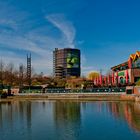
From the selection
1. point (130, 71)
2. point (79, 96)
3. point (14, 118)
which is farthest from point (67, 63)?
point (14, 118)

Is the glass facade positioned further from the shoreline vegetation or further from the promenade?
the shoreline vegetation

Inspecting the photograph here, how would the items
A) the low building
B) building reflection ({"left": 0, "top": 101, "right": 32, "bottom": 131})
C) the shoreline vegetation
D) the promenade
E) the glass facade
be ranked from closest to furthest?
building reflection ({"left": 0, "top": 101, "right": 32, "bottom": 131})
the shoreline vegetation
the promenade
the low building
the glass facade

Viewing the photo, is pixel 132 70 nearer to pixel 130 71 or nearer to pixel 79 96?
pixel 130 71

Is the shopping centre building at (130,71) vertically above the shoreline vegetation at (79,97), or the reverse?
the shopping centre building at (130,71)

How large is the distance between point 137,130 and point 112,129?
7.49 feet

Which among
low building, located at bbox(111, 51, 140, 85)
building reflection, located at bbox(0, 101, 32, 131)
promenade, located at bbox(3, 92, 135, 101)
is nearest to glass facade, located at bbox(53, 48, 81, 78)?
low building, located at bbox(111, 51, 140, 85)

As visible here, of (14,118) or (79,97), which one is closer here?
(14,118)

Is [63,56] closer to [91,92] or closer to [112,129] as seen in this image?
[91,92]

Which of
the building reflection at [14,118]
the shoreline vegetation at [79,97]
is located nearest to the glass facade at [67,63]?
the shoreline vegetation at [79,97]

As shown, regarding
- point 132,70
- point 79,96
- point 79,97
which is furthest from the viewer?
point 132,70

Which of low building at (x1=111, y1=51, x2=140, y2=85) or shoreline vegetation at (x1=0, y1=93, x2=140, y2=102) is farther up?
low building at (x1=111, y1=51, x2=140, y2=85)

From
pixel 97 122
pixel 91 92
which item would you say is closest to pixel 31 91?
pixel 91 92

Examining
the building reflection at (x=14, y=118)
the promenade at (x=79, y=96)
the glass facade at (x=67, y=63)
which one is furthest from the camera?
the glass facade at (x=67, y=63)

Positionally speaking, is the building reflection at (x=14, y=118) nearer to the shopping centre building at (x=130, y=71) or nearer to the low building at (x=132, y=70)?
the shopping centre building at (x=130, y=71)
